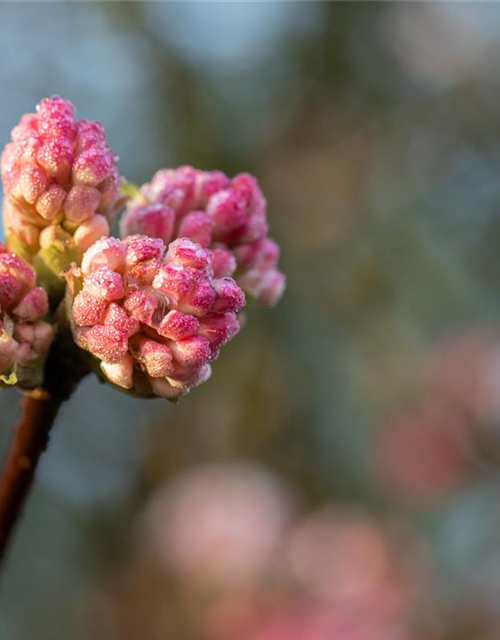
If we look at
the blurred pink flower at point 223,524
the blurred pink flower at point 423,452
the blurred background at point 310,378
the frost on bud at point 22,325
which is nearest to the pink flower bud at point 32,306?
the frost on bud at point 22,325

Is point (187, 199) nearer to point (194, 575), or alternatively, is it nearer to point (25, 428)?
point (25, 428)

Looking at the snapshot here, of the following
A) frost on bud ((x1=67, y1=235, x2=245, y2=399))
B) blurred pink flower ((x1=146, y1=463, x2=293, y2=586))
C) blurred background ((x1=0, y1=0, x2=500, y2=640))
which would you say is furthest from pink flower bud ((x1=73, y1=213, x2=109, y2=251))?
blurred pink flower ((x1=146, y1=463, x2=293, y2=586))

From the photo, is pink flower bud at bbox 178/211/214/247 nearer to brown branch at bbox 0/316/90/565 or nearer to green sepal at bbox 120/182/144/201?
green sepal at bbox 120/182/144/201

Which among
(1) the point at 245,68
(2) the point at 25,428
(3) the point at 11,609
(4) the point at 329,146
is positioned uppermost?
(1) the point at 245,68

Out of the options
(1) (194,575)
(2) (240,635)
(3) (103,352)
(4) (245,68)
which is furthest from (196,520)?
(3) (103,352)

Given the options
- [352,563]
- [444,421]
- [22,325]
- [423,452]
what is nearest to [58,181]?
[22,325]

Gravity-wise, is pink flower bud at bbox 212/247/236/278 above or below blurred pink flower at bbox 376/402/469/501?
below
